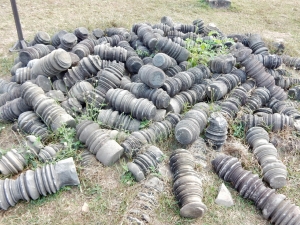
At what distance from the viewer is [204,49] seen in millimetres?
6367

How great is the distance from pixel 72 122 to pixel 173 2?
8408 mm

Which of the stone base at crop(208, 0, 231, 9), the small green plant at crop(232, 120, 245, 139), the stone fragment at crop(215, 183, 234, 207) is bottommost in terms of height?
the stone fragment at crop(215, 183, 234, 207)

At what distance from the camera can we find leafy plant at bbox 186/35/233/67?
613cm

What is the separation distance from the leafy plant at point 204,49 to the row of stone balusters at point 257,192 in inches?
95.2

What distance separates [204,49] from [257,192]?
11.1 ft

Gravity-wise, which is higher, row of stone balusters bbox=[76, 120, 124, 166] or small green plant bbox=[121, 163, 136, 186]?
row of stone balusters bbox=[76, 120, 124, 166]

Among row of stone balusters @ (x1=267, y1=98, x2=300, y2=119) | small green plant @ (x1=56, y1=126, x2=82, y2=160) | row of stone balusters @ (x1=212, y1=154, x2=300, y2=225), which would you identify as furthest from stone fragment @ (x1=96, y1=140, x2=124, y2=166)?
row of stone balusters @ (x1=267, y1=98, x2=300, y2=119)

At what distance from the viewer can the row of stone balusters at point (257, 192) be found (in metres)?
3.66

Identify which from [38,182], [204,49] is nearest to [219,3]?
[204,49]

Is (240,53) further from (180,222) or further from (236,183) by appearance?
(180,222)

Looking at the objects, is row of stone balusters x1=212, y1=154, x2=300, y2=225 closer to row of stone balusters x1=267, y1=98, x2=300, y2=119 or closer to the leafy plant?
row of stone balusters x1=267, y1=98, x2=300, y2=119

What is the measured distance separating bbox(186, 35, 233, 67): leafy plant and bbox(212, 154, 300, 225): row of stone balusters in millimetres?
2418

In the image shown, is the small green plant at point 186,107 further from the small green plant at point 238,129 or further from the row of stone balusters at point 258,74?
the row of stone balusters at point 258,74

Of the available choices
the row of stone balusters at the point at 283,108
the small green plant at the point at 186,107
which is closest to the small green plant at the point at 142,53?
the small green plant at the point at 186,107
